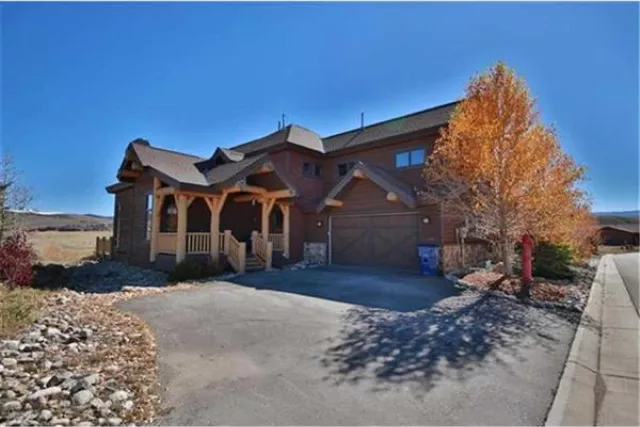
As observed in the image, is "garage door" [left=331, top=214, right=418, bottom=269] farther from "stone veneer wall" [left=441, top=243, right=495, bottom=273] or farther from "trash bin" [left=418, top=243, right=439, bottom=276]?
"stone veneer wall" [left=441, top=243, right=495, bottom=273]

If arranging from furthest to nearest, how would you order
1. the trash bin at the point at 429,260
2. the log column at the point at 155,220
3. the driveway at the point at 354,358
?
the log column at the point at 155,220, the trash bin at the point at 429,260, the driveway at the point at 354,358

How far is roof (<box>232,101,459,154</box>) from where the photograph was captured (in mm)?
15930

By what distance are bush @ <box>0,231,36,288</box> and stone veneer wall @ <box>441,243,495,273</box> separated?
12950 mm

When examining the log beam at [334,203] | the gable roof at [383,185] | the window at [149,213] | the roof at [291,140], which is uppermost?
the roof at [291,140]

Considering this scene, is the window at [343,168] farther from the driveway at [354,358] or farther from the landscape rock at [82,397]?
the landscape rock at [82,397]

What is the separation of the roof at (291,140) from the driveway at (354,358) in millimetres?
11342

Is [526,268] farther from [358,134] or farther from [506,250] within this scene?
[358,134]

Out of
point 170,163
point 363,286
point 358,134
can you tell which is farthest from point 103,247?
point 363,286

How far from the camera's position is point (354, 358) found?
15.6ft

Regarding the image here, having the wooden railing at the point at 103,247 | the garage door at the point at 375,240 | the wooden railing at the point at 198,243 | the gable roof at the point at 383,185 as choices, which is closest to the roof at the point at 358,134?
the gable roof at the point at 383,185

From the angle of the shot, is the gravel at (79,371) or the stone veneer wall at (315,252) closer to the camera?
the gravel at (79,371)

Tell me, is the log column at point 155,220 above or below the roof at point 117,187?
below

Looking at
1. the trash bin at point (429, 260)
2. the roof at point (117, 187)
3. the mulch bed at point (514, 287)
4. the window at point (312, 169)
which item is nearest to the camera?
the mulch bed at point (514, 287)

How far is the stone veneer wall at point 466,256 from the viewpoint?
42.3 ft
